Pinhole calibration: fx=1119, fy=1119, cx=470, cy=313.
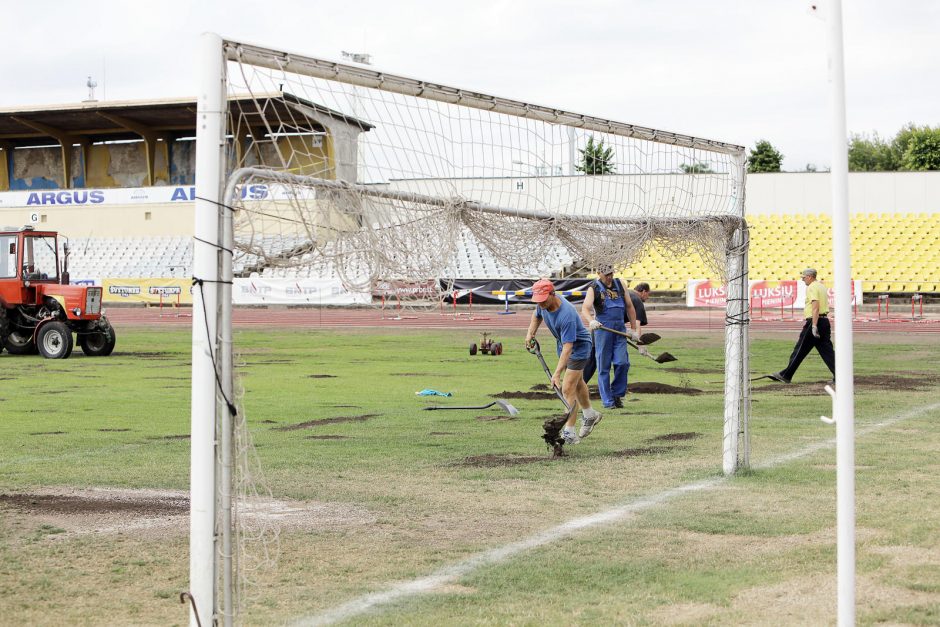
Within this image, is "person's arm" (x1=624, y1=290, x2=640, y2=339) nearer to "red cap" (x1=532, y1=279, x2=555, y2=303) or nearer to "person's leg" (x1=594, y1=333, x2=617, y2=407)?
"person's leg" (x1=594, y1=333, x2=617, y2=407)

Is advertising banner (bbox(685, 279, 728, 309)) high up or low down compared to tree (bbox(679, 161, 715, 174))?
down

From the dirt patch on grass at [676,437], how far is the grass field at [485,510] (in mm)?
73

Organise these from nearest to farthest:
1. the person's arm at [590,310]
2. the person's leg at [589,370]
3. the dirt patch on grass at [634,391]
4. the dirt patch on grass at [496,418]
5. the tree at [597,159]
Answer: the tree at [597,159], the dirt patch on grass at [496,418], the person's arm at [590,310], the person's leg at [589,370], the dirt patch on grass at [634,391]

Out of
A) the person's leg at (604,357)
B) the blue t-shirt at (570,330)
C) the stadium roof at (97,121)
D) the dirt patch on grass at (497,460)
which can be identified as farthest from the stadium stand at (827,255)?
the dirt patch on grass at (497,460)

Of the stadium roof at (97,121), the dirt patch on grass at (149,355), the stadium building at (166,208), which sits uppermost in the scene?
the stadium roof at (97,121)

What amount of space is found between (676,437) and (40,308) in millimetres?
17088

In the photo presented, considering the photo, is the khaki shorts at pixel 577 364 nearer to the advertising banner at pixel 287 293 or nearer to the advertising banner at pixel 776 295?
the advertising banner at pixel 776 295

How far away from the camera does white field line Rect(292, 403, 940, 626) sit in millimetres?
5820

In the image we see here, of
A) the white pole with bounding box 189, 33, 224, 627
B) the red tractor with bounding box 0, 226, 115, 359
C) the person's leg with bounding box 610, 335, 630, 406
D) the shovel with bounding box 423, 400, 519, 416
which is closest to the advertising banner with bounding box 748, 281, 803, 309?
the red tractor with bounding box 0, 226, 115, 359

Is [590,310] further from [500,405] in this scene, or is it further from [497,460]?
[497,460]

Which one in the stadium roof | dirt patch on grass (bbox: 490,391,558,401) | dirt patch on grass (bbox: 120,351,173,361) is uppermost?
the stadium roof

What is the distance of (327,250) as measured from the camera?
20.5 feet

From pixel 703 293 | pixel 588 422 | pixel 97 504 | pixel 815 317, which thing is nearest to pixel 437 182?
pixel 97 504

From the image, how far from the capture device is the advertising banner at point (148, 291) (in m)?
49.5
